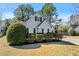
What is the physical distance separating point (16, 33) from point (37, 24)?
52 cm

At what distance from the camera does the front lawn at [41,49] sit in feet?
18.4

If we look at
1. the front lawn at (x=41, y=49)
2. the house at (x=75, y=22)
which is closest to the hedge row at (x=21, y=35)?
the front lawn at (x=41, y=49)

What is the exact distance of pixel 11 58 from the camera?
559 cm

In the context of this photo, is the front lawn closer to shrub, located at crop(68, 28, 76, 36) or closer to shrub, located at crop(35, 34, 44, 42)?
→ shrub, located at crop(35, 34, 44, 42)

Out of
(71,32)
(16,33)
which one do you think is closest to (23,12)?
(16,33)

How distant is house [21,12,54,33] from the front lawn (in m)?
0.34

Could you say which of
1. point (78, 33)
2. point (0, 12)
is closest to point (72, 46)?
point (78, 33)

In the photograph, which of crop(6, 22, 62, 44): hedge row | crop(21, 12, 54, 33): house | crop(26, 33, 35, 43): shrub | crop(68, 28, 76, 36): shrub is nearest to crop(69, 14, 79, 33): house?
crop(68, 28, 76, 36): shrub

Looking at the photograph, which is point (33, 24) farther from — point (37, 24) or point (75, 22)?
point (75, 22)

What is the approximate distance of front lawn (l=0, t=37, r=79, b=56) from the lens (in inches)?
221

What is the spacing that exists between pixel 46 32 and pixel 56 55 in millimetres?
576

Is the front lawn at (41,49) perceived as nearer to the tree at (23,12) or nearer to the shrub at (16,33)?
the shrub at (16,33)

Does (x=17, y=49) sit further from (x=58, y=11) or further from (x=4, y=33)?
(x=58, y=11)

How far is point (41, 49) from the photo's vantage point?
566 centimetres
